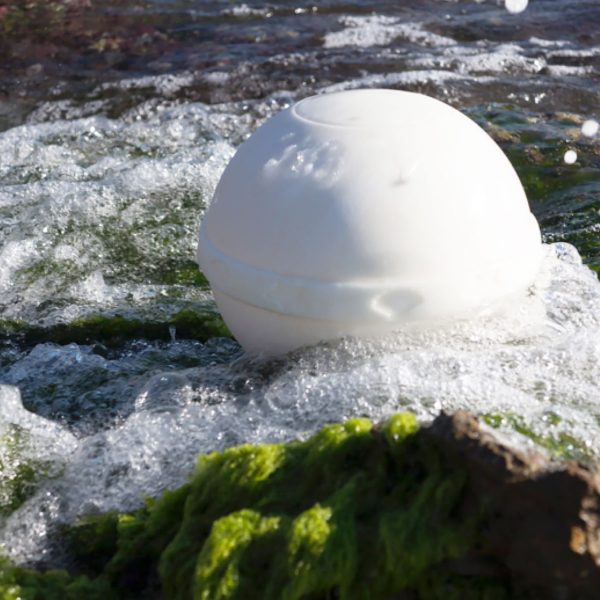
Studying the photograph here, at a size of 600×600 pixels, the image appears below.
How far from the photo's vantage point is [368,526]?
7.03 ft

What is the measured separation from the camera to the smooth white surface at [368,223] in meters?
2.85

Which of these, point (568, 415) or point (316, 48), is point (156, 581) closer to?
point (568, 415)

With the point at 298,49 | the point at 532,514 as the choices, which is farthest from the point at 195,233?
the point at 298,49

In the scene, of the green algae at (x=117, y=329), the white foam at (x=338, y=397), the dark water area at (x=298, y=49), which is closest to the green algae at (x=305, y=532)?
the white foam at (x=338, y=397)

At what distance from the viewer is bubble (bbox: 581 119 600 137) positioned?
20.2ft

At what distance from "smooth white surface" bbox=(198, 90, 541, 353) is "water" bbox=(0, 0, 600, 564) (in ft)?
0.47

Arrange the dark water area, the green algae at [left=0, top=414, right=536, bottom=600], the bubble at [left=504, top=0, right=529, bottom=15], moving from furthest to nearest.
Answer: the bubble at [left=504, top=0, right=529, bottom=15]
the dark water area
the green algae at [left=0, top=414, right=536, bottom=600]

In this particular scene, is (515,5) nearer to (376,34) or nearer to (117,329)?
(376,34)

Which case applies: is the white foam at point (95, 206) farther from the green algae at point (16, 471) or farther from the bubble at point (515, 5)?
the bubble at point (515, 5)

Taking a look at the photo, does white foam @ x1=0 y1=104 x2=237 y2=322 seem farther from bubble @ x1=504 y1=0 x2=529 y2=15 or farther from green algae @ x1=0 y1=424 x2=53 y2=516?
bubble @ x1=504 y1=0 x2=529 y2=15

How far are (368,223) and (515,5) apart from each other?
26.5 ft

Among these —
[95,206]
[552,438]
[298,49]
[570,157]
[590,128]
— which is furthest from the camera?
[298,49]

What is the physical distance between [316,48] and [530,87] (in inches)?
84.8

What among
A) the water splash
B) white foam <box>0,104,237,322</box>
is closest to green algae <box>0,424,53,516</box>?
white foam <box>0,104,237,322</box>
